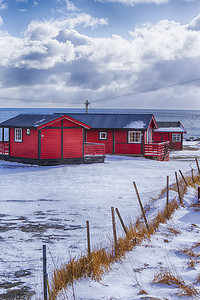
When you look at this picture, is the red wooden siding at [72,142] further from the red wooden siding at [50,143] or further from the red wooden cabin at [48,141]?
the red wooden siding at [50,143]

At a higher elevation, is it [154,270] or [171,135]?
[171,135]

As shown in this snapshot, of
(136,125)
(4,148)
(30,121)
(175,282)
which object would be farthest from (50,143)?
(175,282)

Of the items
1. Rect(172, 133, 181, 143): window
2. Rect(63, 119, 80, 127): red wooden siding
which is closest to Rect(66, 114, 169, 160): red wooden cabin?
Rect(63, 119, 80, 127): red wooden siding

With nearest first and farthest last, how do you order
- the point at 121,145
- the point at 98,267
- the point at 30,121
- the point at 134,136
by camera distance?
the point at 98,267, the point at 30,121, the point at 134,136, the point at 121,145

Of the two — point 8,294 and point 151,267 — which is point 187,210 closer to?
point 151,267

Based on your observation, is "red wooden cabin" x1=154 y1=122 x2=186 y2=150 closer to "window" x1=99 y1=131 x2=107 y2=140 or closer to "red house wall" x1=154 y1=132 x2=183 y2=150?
"red house wall" x1=154 y1=132 x2=183 y2=150

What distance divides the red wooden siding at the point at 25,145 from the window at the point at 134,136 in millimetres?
10152

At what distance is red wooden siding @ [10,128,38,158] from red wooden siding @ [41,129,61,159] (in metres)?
0.57

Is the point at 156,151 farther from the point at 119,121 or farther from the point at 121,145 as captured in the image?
the point at 119,121

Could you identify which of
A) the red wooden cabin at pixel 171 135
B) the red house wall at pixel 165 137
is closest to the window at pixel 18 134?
the red wooden cabin at pixel 171 135

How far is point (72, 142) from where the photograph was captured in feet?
88.7

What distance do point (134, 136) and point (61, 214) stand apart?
2112 cm

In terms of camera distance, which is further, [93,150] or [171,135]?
[171,135]

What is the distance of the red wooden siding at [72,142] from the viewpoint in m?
26.7
